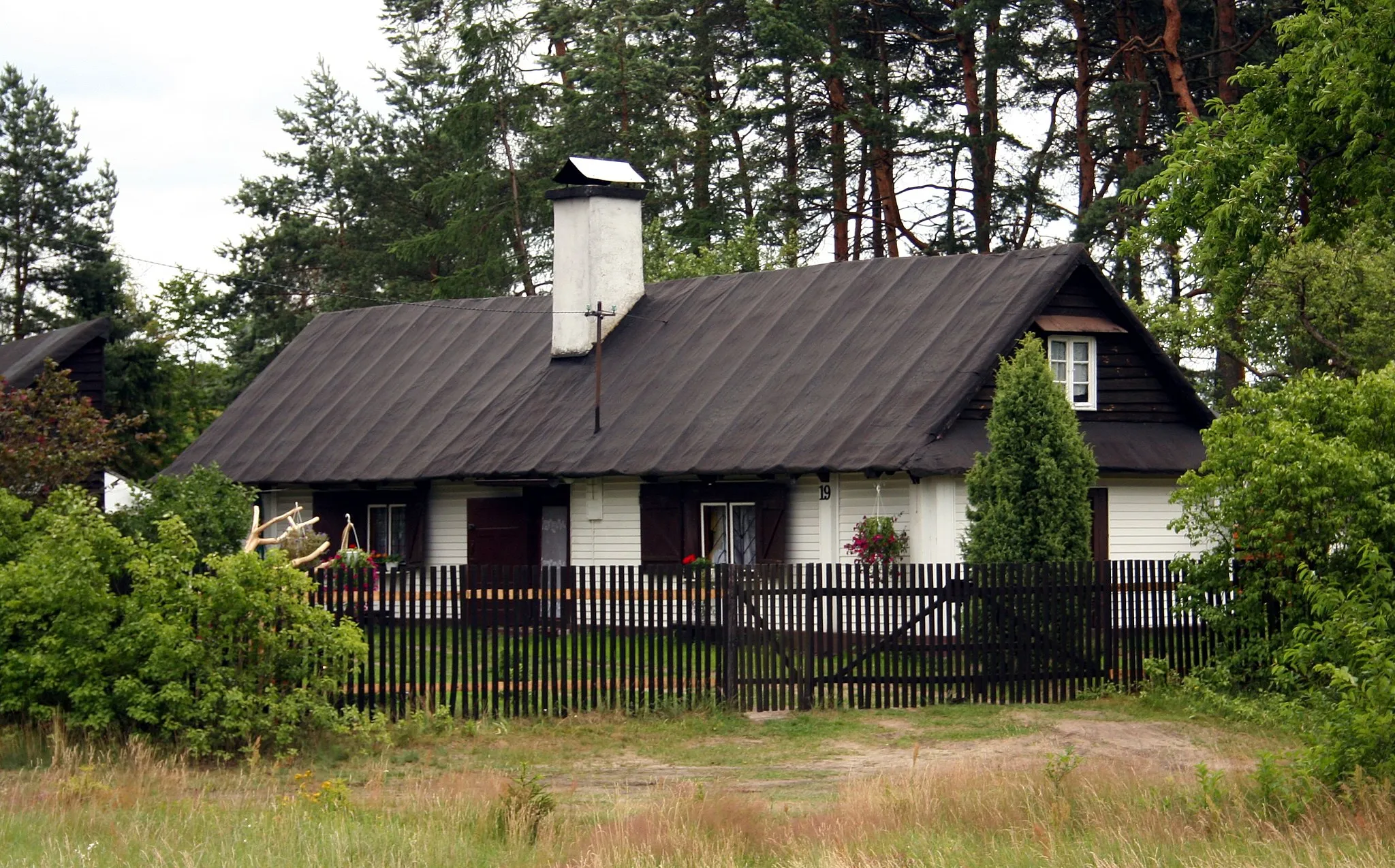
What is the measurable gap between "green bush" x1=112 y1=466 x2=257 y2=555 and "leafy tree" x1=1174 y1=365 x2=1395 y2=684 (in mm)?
12436

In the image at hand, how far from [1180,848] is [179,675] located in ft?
26.6

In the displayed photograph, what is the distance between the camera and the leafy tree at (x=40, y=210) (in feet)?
163

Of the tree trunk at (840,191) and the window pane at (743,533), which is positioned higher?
the tree trunk at (840,191)

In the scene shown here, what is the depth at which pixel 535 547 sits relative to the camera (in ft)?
88.7

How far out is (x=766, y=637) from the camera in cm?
1667

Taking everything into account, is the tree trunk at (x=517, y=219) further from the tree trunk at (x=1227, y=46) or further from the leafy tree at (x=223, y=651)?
the leafy tree at (x=223, y=651)

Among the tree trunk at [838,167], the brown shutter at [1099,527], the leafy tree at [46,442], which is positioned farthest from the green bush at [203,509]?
the tree trunk at [838,167]

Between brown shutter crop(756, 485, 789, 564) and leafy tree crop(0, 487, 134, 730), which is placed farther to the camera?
brown shutter crop(756, 485, 789, 564)

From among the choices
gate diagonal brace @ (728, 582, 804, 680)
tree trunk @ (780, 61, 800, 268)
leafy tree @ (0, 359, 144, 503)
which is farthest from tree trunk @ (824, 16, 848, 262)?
gate diagonal brace @ (728, 582, 804, 680)

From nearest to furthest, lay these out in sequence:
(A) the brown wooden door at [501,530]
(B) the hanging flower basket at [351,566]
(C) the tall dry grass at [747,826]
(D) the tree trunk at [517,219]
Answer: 1. (C) the tall dry grass at [747,826]
2. (B) the hanging flower basket at [351,566]
3. (A) the brown wooden door at [501,530]
4. (D) the tree trunk at [517,219]

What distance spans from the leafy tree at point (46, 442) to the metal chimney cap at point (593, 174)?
28.8 ft

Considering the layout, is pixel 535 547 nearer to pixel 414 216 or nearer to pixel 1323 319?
pixel 1323 319

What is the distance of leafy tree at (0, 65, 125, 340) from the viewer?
49.6 meters

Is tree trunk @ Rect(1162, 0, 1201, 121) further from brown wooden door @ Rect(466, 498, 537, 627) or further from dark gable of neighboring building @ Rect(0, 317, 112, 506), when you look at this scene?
dark gable of neighboring building @ Rect(0, 317, 112, 506)
